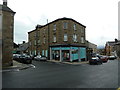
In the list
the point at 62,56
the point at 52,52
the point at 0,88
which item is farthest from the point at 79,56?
the point at 0,88

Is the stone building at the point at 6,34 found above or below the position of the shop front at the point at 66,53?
above

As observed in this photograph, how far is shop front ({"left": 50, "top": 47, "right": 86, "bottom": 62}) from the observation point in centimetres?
3020

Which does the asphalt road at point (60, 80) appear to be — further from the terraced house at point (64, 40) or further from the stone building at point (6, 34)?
the terraced house at point (64, 40)

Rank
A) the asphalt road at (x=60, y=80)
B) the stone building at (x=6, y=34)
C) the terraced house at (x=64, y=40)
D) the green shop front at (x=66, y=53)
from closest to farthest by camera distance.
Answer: the asphalt road at (x=60, y=80) < the stone building at (x=6, y=34) < the green shop front at (x=66, y=53) < the terraced house at (x=64, y=40)

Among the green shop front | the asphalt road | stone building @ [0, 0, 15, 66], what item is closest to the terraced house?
the green shop front

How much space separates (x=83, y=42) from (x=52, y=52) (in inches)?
356

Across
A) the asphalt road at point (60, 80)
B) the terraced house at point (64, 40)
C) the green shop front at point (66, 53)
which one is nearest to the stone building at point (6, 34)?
the asphalt road at point (60, 80)

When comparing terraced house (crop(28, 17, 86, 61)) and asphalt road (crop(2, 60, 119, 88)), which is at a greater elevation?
terraced house (crop(28, 17, 86, 61))

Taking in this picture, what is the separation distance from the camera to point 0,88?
7590mm

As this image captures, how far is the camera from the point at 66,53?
31.0 metres

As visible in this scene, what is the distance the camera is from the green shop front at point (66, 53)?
3017cm

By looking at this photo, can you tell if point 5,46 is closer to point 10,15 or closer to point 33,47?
point 10,15

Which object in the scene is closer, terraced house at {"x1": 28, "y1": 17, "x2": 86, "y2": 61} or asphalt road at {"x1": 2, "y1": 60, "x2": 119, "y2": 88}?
asphalt road at {"x1": 2, "y1": 60, "x2": 119, "y2": 88}

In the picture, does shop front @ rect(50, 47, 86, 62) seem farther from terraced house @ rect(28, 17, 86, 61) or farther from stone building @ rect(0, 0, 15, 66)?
stone building @ rect(0, 0, 15, 66)
